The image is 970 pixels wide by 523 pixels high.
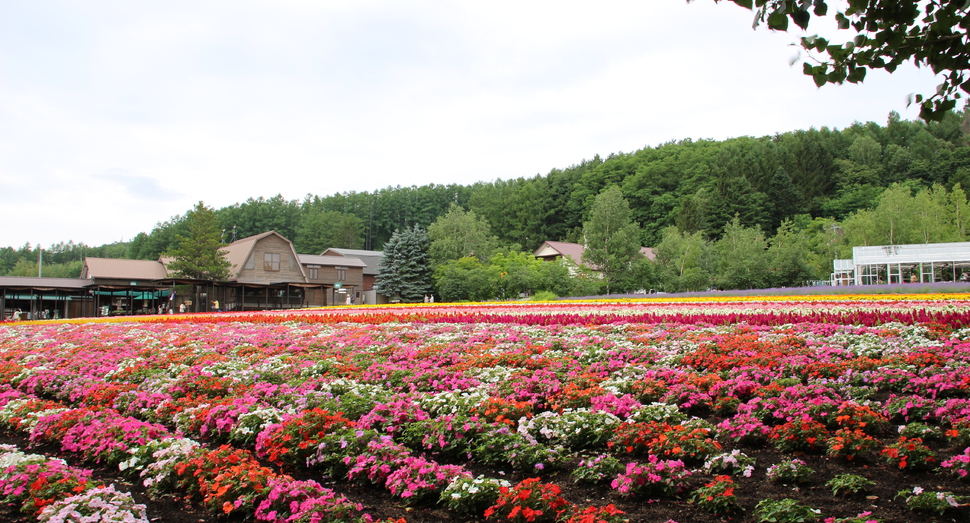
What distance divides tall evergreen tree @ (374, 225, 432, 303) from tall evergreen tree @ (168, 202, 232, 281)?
13814mm

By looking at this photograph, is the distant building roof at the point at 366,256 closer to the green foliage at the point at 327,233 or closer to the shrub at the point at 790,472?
the green foliage at the point at 327,233

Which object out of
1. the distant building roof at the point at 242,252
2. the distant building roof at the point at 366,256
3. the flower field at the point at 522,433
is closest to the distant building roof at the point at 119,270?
the distant building roof at the point at 242,252

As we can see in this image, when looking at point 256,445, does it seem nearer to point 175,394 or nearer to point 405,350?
point 175,394

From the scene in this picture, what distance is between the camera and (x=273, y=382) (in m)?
7.83

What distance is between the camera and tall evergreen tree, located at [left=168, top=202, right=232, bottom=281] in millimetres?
46625

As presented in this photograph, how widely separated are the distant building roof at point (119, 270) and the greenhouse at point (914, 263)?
5343 cm

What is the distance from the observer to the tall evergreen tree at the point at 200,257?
46625 millimetres

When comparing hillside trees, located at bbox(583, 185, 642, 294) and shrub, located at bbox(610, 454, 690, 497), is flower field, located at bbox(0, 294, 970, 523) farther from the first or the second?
hillside trees, located at bbox(583, 185, 642, 294)

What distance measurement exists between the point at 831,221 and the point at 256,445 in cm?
6892

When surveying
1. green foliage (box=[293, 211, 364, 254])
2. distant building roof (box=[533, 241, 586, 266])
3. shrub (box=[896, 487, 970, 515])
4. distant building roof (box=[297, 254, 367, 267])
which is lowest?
shrub (box=[896, 487, 970, 515])

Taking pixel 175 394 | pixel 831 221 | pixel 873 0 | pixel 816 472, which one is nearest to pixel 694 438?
pixel 816 472

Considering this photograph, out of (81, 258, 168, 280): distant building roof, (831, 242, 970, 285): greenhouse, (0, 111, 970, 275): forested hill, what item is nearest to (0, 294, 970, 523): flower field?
(831, 242, 970, 285): greenhouse

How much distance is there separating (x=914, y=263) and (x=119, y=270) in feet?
193

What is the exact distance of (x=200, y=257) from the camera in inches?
1865
